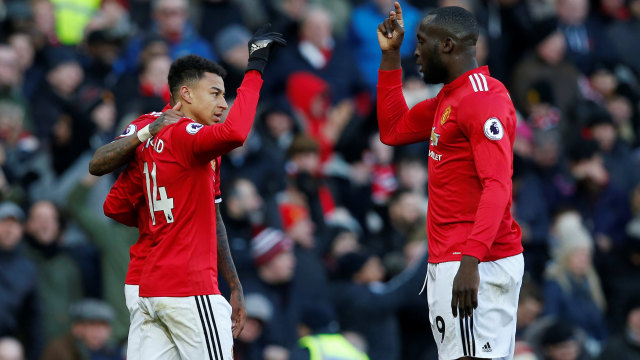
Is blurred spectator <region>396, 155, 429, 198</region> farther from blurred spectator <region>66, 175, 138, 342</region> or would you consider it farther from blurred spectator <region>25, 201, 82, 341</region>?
blurred spectator <region>25, 201, 82, 341</region>

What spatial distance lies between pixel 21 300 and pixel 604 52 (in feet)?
29.2

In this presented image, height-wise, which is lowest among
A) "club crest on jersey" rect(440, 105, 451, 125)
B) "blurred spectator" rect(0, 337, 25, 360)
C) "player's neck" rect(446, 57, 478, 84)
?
"blurred spectator" rect(0, 337, 25, 360)

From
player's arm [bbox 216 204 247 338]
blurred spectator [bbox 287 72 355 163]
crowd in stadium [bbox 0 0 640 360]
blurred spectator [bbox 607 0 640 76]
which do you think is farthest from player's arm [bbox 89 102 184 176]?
blurred spectator [bbox 607 0 640 76]

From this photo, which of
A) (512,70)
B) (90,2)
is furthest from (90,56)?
(512,70)

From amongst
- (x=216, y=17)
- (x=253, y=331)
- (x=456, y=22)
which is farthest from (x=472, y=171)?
(x=216, y=17)

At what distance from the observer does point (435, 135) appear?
6.43 metres

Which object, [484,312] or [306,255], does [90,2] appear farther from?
[484,312]

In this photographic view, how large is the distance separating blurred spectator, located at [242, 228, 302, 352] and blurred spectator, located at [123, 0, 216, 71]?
2.89 m

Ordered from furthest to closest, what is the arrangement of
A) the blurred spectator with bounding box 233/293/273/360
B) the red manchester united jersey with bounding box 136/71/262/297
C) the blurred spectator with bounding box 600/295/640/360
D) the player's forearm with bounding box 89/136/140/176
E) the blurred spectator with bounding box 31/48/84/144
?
the blurred spectator with bounding box 31/48/84/144 < the blurred spectator with bounding box 600/295/640/360 < the blurred spectator with bounding box 233/293/273/360 < the player's forearm with bounding box 89/136/140/176 < the red manchester united jersey with bounding box 136/71/262/297

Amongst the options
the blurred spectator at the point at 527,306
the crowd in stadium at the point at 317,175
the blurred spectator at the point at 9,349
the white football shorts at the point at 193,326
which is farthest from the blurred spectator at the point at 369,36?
the white football shorts at the point at 193,326

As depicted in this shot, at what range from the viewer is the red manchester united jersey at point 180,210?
6312mm

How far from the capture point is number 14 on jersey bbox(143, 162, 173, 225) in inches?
251

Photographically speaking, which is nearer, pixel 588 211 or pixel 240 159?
pixel 240 159

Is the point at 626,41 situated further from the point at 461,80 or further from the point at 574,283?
the point at 461,80
